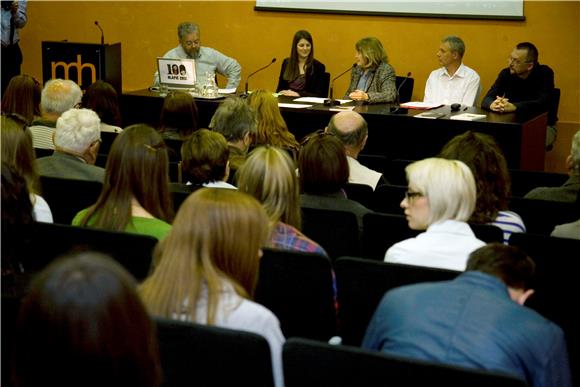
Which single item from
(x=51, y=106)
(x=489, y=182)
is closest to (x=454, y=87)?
(x=51, y=106)

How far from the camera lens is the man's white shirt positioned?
7.96 metres

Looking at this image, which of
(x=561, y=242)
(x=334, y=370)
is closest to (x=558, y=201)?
(x=561, y=242)

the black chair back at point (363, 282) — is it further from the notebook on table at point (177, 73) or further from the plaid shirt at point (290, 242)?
the notebook on table at point (177, 73)

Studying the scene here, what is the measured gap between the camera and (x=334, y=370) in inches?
74.1

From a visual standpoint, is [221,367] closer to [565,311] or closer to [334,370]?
[334,370]

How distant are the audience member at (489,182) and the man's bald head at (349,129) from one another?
108 centimetres

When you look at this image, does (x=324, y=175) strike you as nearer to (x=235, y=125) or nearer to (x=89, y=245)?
(x=89, y=245)

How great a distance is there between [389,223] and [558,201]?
0.90 m

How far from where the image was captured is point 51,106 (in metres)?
5.43

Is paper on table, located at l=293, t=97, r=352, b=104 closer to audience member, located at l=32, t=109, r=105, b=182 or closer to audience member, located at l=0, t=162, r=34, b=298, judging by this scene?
audience member, located at l=32, t=109, r=105, b=182

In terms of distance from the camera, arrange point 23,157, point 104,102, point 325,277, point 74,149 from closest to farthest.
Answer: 1. point 325,277
2. point 23,157
3. point 74,149
4. point 104,102

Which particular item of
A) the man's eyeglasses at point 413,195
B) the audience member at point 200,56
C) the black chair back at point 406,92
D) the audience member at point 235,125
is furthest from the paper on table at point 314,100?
the man's eyeglasses at point 413,195

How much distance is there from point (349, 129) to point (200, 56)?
12.9 ft

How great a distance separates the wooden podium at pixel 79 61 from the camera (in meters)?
8.32
